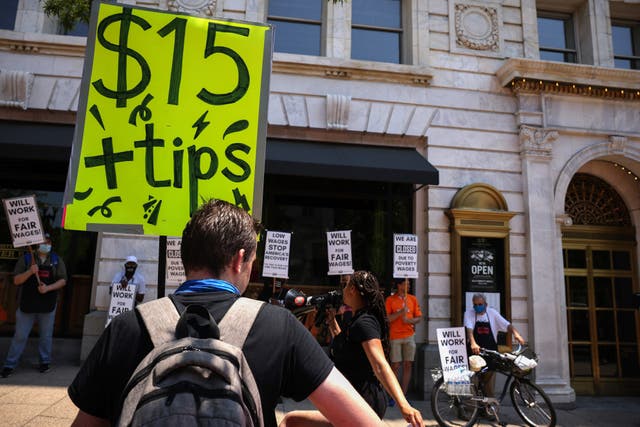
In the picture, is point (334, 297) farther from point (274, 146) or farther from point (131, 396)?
point (274, 146)

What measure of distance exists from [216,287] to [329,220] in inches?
332

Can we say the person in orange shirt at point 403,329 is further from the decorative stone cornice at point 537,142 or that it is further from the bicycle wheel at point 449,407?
the decorative stone cornice at point 537,142

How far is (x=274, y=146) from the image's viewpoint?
9102mm

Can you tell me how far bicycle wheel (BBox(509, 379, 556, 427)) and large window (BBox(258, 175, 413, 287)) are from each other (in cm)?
333

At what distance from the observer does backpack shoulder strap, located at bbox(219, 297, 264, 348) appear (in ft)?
4.48

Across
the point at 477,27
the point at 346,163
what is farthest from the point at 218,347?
the point at 477,27

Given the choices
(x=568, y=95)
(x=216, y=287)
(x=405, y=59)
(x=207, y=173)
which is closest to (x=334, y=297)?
(x=207, y=173)

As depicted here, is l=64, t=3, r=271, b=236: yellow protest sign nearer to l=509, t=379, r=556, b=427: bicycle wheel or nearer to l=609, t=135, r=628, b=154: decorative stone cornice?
l=509, t=379, r=556, b=427: bicycle wheel

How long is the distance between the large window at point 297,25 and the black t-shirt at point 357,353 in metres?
8.41

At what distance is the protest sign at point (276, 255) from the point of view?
8188mm

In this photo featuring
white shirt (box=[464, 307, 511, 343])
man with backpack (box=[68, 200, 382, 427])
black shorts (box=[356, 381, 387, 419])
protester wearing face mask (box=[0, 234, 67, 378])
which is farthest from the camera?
white shirt (box=[464, 307, 511, 343])

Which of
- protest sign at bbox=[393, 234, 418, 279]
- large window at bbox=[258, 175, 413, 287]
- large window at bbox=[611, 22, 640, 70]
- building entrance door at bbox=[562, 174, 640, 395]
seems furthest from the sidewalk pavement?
large window at bbox=[611, 22, 640, 70]

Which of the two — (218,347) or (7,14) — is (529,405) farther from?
(7,14)

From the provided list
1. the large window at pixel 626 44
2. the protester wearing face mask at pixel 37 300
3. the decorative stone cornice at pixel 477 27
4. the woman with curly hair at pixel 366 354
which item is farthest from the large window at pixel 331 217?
the large window at pixel 626 44
